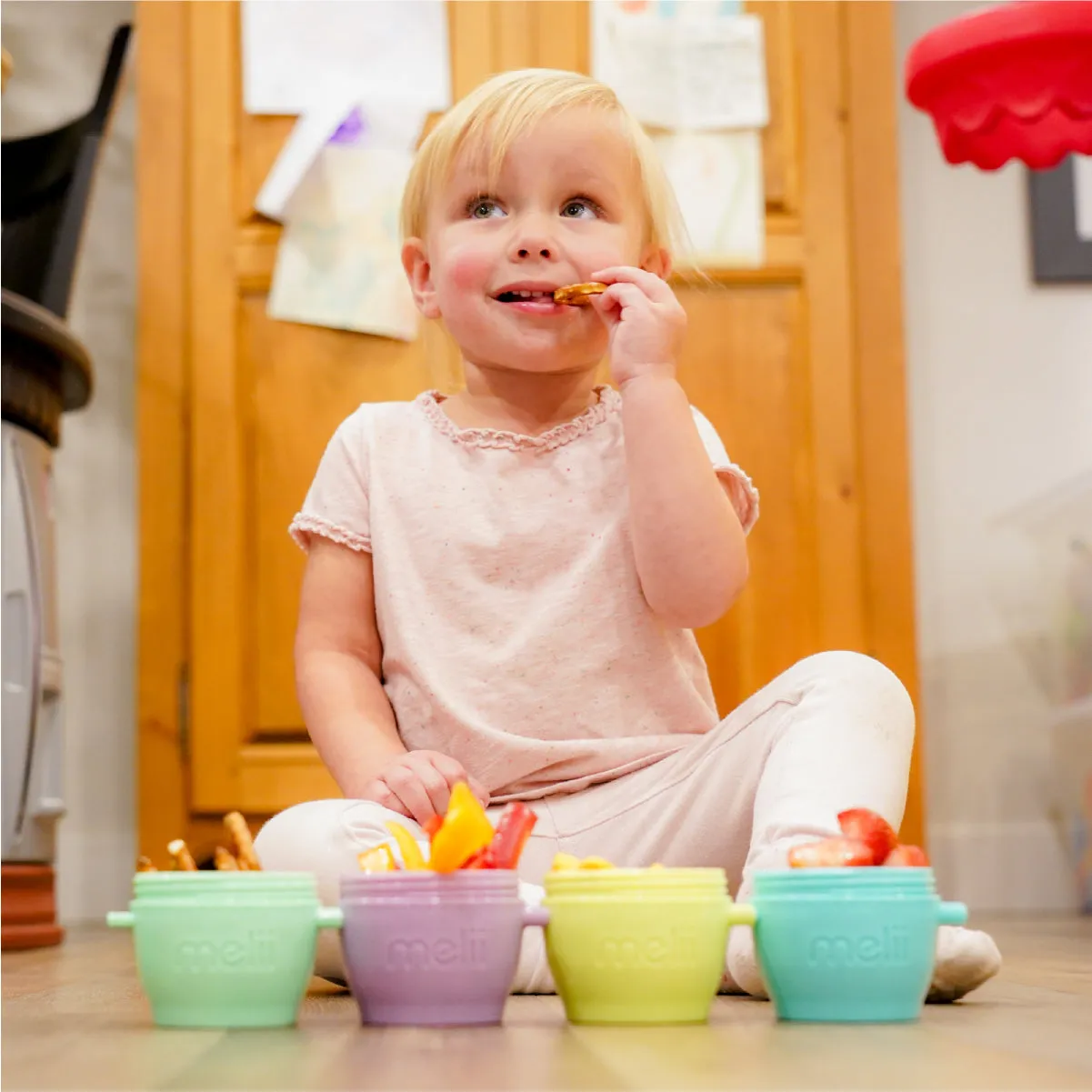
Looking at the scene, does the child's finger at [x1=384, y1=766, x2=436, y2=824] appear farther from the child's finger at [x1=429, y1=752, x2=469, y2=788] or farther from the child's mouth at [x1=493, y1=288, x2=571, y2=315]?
the child's mouth at [x1=493, y1=288, x2=571, y2=315]

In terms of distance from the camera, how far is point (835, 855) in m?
0.67

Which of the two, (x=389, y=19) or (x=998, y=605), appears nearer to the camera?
(x=389, y=19)

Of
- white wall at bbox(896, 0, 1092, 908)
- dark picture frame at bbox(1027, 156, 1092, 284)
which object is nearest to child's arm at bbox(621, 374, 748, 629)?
white wall at bbox(896, 0, 1092, 908)

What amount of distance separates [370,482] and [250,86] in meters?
1.02

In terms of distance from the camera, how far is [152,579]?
195 cm

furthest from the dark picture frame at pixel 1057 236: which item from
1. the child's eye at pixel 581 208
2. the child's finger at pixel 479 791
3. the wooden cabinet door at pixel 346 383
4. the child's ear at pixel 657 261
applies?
the child's finger at pixel 479 791

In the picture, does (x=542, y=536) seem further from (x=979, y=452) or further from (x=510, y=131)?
(x=979, y=452)

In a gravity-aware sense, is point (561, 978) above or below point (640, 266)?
below

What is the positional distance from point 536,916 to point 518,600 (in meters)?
0.44

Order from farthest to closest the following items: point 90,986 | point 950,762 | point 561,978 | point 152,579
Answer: point 950,762 < point 152,579 < point 90,986 < point 561,978

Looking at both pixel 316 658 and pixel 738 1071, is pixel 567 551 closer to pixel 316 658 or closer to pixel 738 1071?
pixel 316 658

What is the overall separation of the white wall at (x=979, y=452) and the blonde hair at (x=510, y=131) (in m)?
1.07

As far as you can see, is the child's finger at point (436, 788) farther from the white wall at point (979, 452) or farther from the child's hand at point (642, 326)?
the white wall at point (979, 452)

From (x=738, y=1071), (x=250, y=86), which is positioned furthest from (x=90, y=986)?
(x=250, y=86)
